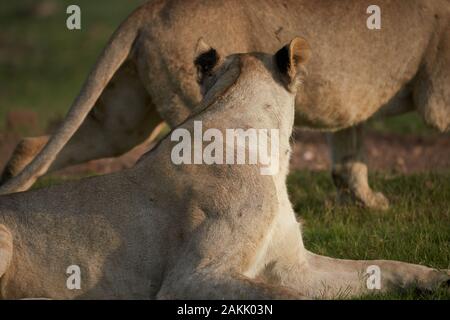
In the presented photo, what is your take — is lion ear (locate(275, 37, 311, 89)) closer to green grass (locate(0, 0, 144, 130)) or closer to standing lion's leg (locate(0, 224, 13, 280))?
standing lion's leg (locate(0, 224, 13, 280))

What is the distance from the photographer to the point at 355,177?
681 centimetres

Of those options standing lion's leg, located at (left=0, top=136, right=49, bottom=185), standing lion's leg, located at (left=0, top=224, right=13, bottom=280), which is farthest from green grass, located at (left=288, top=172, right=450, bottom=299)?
standing lion's leg, located at (left=0, top=136, right=49, bottom=185)

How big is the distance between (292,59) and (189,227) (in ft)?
3.06

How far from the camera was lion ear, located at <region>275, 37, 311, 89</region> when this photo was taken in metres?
4.51

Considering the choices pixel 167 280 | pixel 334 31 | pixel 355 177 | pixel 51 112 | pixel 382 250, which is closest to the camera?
pixel 167 280

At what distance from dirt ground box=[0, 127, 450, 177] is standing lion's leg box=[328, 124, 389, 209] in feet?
3.85

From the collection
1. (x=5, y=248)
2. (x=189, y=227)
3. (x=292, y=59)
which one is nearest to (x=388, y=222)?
(x=292, y=59)

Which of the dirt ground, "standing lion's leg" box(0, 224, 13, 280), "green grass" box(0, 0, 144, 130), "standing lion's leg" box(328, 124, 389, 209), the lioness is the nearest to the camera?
"standing lion's leg" box(0, 224, 13, 280)

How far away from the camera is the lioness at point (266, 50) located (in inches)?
225

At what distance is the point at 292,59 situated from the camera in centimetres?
453

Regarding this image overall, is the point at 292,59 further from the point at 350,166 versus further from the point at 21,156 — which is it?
the point at 350,166

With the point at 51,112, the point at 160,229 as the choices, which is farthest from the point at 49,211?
the point at 51,112
